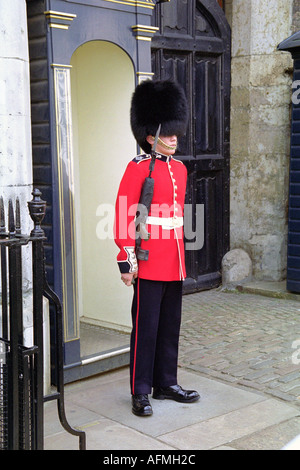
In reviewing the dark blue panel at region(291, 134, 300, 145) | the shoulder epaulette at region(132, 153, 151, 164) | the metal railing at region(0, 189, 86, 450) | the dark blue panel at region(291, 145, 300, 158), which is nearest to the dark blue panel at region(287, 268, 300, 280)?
the dark blue panel at region(291, 145, 300, 158)

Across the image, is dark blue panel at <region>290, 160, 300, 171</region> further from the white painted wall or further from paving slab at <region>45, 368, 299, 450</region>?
paving slab at <region>45, 368, 299, 450</region>

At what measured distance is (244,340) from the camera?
530 cm

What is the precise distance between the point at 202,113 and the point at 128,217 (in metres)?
3.45

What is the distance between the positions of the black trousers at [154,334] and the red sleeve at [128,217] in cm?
20

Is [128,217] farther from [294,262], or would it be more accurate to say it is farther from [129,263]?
[294,262]

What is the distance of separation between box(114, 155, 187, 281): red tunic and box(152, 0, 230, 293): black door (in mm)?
2867

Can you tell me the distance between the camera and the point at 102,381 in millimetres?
4391

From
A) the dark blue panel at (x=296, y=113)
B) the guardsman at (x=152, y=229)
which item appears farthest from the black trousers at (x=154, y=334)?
the dark blue panel at (x=296, y=113)

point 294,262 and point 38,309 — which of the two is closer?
point 38,309

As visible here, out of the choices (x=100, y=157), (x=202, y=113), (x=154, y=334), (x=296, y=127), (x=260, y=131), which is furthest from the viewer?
(x=260, y=131)

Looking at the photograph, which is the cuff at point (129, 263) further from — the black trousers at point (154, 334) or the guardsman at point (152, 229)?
the black trousers at point (154, 334)

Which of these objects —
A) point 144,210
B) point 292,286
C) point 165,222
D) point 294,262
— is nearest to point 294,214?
point 294,262

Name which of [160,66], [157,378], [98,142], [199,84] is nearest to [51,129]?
[98,142]

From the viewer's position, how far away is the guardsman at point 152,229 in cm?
372
